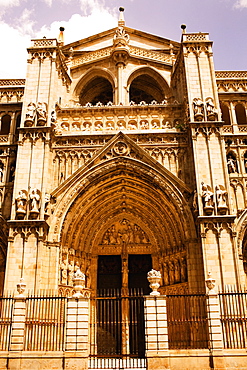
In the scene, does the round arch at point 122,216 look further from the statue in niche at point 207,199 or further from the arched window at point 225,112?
the arched window at point 225,112

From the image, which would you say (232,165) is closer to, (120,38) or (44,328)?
(120,38)

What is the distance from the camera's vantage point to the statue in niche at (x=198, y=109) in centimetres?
1742

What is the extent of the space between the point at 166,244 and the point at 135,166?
3.92 m

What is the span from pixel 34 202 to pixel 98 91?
10.8 metres

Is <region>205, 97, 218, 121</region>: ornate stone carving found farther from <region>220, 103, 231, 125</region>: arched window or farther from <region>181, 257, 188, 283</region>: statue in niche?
<region>181, 257, 188, 283</region>: statue in niche

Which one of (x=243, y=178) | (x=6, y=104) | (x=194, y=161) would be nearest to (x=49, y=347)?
(x=194, y=161)

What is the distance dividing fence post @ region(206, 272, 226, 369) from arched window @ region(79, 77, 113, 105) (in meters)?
15.3

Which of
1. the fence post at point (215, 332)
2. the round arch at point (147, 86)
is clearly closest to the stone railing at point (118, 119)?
the round arch at point (147, 86)

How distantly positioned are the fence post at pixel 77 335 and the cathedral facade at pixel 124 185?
3.64 m

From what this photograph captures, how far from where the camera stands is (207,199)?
15.5 m

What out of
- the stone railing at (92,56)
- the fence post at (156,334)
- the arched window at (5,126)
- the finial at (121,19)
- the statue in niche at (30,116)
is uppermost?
the finial at (121,19)

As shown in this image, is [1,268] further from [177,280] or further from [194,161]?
[194,161]

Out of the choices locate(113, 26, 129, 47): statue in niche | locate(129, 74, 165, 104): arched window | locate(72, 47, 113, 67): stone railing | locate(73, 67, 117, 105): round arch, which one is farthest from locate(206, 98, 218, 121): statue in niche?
locate(72, 47, 113, 67): stone railing

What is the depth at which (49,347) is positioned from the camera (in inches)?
525
